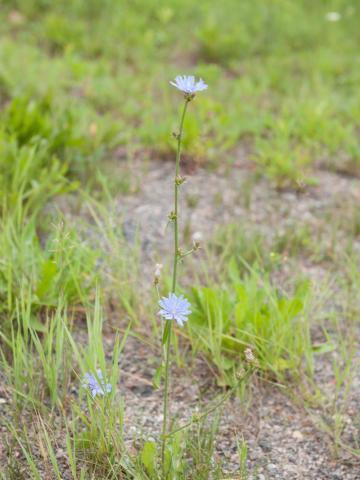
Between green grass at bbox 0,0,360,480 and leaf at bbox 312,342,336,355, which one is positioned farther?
leaf at bbox 312,342,336,355

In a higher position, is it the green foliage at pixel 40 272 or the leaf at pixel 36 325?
the green foliage at pixel 40 272

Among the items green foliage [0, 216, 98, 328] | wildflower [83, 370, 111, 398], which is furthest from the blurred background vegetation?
wildflower [83, 370, 111, 398]

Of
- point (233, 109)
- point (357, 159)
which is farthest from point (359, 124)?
point (233, 109)

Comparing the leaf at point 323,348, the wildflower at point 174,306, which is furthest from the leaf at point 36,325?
the leaf at point 323,348

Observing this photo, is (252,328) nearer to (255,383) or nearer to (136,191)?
(255,383)

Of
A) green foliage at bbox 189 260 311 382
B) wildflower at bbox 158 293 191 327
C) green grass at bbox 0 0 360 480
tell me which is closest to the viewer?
wildflower at bbox 158 293 191 327

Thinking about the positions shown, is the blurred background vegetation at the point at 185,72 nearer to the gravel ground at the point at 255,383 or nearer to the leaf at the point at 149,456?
the gravel ground at the point at 255,383

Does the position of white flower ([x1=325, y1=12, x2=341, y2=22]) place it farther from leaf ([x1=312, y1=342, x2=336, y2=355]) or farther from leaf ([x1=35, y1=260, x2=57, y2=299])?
leaf ([x1=35, y1=260, x2=57, y2=299])
